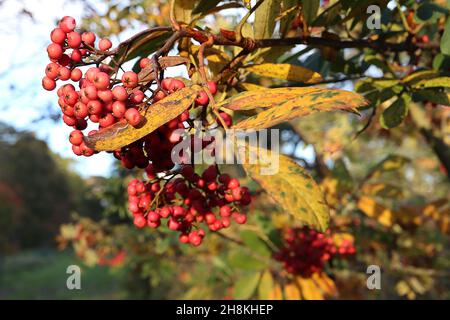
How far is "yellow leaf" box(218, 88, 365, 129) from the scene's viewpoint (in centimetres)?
65

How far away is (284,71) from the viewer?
3.38 ft

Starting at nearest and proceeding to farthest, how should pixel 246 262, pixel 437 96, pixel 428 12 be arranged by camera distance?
pixel 437 96, pixel 428 12, pixel 246 262

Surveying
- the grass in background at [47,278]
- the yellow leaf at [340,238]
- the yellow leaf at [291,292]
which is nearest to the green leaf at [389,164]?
the yellow leaf at [340,238]

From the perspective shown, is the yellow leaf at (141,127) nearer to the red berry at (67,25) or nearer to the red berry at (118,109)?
the red berry at (118,109)

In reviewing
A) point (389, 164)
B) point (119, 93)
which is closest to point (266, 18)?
point (119, 93)

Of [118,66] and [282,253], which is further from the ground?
[118,66]

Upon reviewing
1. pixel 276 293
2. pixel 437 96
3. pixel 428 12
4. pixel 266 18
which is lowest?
pixel 276 293

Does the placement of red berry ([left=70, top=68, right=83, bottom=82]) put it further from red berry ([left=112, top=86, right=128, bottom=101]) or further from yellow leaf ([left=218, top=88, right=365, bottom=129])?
yellow leaf ([left=218, top=88, right=365, bottom=129])

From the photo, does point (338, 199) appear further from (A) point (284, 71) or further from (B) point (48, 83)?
(B) point (48, 83)

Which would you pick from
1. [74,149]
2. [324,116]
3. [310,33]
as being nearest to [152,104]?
[74,149]

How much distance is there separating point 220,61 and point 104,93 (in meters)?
0.36

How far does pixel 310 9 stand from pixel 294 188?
51 cm
